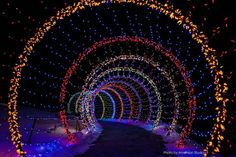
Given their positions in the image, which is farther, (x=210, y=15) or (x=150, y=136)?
(x=150, y=136)

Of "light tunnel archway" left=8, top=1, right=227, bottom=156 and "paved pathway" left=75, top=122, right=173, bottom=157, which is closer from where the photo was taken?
"light tunnel archway" left=8, top=1, right=227, bottom=156

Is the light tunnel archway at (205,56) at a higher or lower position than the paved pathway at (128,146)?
higher

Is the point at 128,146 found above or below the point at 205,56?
below

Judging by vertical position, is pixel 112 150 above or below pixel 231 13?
below

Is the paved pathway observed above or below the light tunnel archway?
below

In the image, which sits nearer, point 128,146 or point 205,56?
point 205,56

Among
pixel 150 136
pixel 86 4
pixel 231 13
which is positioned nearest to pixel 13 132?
pixel 86 4

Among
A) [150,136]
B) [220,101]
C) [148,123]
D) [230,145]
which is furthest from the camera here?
[148,123]

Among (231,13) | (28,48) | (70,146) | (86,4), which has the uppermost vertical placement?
(231,13)

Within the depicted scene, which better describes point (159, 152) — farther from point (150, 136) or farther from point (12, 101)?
point (12, 101)

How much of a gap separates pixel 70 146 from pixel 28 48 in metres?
5.02

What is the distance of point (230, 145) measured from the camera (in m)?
10.3

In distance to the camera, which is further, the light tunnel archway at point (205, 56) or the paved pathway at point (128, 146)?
the paved pathway at point (128, 146)

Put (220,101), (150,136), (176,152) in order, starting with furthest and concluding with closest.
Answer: (150,136) < (176,152) < (220,101)
